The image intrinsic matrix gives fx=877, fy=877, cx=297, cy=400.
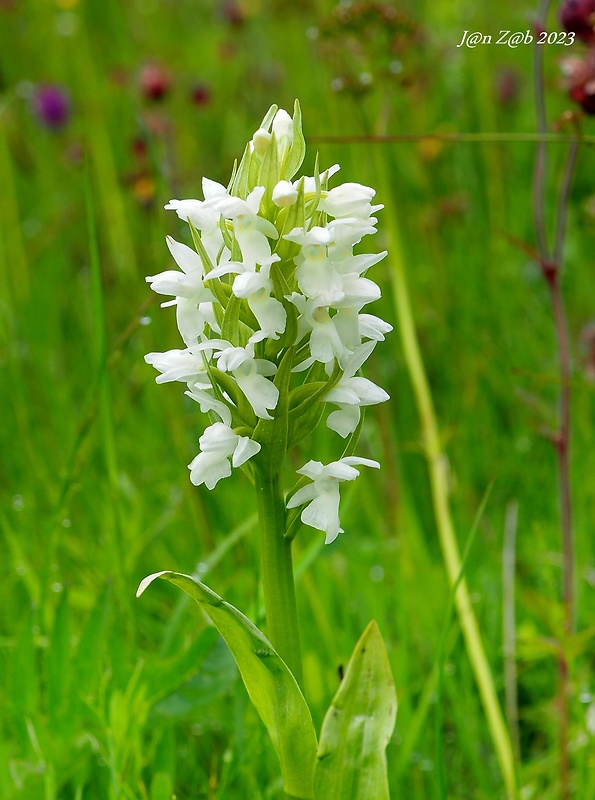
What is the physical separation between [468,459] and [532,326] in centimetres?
77

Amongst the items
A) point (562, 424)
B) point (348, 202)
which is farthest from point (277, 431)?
point (562, 424)

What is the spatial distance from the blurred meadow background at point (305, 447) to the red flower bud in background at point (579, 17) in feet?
0.51

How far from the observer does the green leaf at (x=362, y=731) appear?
95cm

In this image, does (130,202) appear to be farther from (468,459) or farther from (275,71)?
(468,459)

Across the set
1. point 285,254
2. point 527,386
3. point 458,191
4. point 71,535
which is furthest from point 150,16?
point 285,254

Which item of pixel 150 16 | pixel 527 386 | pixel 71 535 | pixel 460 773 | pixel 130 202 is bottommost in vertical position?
pixel 460 773

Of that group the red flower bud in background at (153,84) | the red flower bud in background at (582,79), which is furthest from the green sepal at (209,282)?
the red flower bud in background at (153,84)

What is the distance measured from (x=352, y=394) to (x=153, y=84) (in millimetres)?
1965

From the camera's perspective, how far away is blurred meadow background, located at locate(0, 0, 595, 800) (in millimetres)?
1293

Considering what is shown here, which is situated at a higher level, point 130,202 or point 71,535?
point 130,202

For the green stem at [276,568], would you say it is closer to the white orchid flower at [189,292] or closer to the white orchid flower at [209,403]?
the white orchid flower at [209,403]

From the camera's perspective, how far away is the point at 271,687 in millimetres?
936

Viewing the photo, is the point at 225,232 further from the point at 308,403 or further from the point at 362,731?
the point at 362,731

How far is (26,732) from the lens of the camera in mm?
1219
